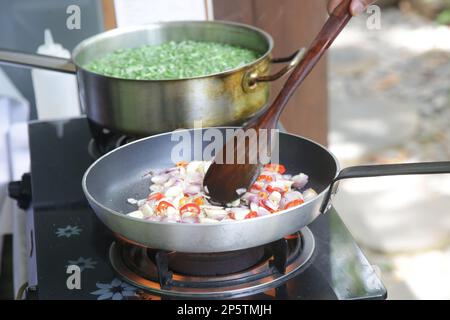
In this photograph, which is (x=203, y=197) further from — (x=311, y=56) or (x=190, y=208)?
(x=311, y=56)

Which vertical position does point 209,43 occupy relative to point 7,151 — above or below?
above

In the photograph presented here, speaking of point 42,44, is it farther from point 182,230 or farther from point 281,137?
point 182,230

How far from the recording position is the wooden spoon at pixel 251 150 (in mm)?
1171

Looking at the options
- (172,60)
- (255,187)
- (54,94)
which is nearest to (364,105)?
(54,94)

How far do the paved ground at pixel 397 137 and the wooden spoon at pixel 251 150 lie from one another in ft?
4.36

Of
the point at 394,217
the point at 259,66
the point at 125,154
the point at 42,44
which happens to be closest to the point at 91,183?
the point at 125,154

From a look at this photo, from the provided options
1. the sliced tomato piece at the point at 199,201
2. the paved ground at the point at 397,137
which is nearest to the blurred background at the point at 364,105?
the paved ground at the point at 397,137

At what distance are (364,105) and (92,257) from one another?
109 inches

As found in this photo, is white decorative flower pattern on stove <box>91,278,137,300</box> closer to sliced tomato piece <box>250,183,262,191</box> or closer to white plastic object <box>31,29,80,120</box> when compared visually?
sliced tomato piece <box>250,183,262,191</box>

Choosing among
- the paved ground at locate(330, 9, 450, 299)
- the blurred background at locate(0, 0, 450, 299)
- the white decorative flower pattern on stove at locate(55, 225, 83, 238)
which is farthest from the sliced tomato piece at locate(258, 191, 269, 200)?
the paved ground at locate(330, 9, 450, 299)

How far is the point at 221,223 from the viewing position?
37.5 inches

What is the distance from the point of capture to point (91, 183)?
1.18 m

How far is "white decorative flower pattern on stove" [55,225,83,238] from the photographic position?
48.6 inches

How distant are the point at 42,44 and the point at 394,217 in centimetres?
154
